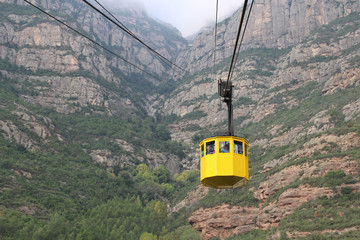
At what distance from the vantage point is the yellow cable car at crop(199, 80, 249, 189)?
21312mm

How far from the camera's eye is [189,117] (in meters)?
187

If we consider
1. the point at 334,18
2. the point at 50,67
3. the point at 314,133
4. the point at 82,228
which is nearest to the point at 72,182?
the point at 82,228

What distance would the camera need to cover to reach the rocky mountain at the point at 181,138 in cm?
6906

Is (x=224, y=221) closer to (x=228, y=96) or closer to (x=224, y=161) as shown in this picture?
(x=224, y=161)

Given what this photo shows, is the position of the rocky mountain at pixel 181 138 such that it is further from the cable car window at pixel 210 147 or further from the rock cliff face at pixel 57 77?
the cable car window at pixel 210 147

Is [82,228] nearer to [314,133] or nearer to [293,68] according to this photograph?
[314,133]

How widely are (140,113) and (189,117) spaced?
2221 cm

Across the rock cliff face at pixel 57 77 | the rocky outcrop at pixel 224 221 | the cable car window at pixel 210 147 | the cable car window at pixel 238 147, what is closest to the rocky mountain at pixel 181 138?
the rocky outcrop at pixel 224 221

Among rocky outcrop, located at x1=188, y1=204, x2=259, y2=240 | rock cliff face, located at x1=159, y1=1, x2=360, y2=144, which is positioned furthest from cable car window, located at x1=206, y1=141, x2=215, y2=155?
rock cliff face, located at x1=159, y1=1, x2=360, y2=144

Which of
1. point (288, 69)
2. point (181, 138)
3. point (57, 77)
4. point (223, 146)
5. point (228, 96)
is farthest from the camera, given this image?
point (181, 138)

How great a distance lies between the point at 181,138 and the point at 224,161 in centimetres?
15570

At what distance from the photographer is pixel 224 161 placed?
70.2 feet

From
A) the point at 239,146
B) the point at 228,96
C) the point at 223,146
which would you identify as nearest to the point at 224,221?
the point at 239,146

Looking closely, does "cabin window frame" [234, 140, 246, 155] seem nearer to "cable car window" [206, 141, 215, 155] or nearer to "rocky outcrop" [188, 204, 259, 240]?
"cable car window" [206, 141, 215, 155]
